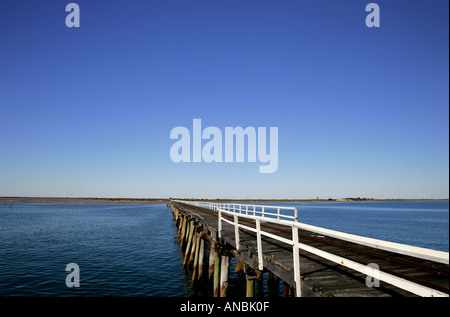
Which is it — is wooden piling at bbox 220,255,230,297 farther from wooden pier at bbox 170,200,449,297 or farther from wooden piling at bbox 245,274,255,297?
wooden piling at bbox 245,274,255,297

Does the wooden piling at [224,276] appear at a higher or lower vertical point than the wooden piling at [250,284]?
lower

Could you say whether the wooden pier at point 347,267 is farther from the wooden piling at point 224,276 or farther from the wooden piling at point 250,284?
the wooden piling at point 224,276

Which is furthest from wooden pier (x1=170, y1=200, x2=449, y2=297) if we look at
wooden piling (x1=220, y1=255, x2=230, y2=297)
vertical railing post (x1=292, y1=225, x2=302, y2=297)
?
wooden piling (x1=220, y1=255, x2=230, y2=297)

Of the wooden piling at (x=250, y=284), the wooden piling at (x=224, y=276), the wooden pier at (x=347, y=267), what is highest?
the wooden pier at (x=347, y=267)

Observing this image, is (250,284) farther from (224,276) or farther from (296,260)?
(296,260)

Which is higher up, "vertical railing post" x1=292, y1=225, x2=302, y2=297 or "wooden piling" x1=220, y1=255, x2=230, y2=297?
"vertical railing post" x1=292, y1=225, x2=302, y2=297

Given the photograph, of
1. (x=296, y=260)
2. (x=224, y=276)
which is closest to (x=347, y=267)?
(x=296, y=260)

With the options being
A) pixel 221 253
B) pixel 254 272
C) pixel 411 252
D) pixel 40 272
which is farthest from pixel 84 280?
pixel 411 252

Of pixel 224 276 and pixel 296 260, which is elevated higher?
pixel 296 260

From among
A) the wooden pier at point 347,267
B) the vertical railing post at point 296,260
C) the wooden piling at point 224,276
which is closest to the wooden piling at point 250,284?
the wooden pier at point 347,267

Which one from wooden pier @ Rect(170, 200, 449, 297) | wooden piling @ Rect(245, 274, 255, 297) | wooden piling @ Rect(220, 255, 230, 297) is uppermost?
wooden pier @ Rect(170, 200, 449, 297)

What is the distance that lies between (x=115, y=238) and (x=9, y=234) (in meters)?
12.5

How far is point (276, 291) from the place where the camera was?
1453 centimetres
